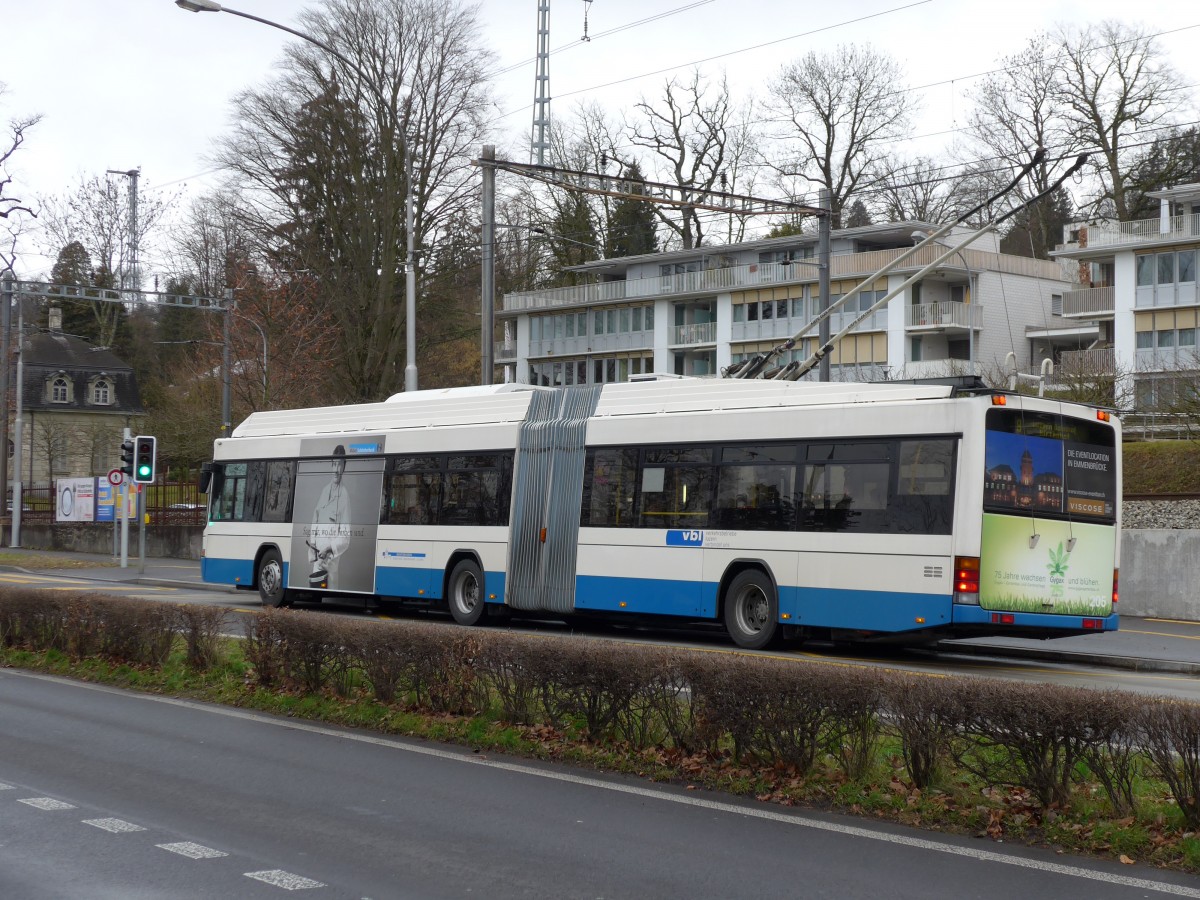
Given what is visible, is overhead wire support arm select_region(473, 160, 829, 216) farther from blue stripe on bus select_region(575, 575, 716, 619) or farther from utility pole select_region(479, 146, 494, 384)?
blue stripe on bus select_region(575, 575, 716, 619)

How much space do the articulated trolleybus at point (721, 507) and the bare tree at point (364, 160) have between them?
21.0m

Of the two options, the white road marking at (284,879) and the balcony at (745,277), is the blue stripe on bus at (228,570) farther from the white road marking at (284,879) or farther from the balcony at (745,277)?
the balcony at (745,277)

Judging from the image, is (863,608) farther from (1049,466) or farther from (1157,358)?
(1157,358)

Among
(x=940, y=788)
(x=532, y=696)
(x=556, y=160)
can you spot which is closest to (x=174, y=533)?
(x=556, y=160)

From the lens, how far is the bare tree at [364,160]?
44.3 m

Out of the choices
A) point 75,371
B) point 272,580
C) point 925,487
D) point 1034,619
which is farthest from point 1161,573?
point 75,371

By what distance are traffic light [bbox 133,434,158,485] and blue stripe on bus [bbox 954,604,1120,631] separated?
77.4ft

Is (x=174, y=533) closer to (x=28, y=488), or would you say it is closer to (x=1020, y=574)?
(x=28, y=488)

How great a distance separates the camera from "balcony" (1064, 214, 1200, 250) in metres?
55.6

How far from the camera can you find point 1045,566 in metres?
15.4

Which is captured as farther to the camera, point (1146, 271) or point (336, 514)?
point (1146, 271)

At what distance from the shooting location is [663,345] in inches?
2997

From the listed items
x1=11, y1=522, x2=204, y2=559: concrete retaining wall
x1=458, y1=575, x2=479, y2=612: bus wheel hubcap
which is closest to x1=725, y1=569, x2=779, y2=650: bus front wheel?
x1=458, y1=575, x2=479, y2=612: bus wheel hubcap

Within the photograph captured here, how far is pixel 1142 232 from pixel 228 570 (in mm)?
43603
